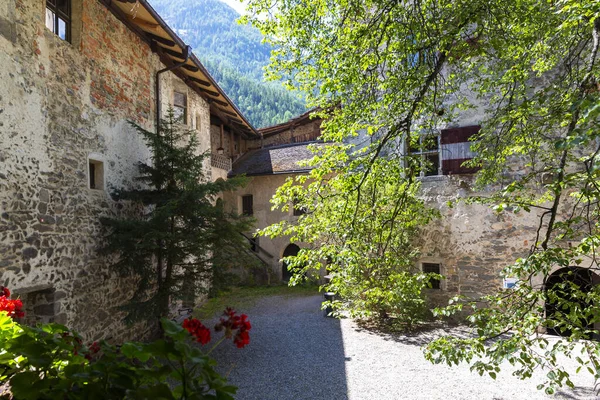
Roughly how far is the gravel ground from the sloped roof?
23.4 ft

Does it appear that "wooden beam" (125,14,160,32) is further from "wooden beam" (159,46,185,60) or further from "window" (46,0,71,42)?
"window" (46,0,71,42)

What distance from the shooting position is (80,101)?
6461mm

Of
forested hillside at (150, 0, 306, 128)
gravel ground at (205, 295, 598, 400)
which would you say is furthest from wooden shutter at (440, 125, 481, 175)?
forested hillside at (150, 0, 306, 128)

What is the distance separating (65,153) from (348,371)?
5.76 m

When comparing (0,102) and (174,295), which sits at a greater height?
(0,102)

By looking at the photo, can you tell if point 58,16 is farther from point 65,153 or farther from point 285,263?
point 285,263

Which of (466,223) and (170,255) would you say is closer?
(170,255)

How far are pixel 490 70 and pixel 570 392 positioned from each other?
15.4ft

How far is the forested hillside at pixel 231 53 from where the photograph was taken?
4853 cm

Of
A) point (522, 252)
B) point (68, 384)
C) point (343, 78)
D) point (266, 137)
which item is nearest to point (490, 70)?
point (343, 78)

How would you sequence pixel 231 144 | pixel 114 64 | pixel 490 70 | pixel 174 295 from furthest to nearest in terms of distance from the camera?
pixel 231 144
pixel 114 64
pixel 174 295
pixel 490 70

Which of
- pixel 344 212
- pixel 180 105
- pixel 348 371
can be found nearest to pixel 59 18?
pixel 180 105

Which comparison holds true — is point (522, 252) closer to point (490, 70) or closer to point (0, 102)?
point (490, 70)

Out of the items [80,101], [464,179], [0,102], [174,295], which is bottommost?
[174,295]
